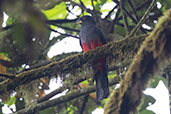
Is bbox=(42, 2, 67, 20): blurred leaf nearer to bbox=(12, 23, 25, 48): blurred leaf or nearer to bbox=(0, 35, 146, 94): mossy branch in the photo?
bbox=(0, 35, 146, 94): mossy branch

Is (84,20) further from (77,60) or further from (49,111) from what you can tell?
(77,60)

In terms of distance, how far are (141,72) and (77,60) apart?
5.26 feet

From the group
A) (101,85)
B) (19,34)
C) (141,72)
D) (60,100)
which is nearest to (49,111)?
(60,100)

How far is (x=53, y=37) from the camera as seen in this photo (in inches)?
162

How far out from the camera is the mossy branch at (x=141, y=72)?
3.25 ft

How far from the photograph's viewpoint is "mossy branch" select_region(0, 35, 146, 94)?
2.47 m

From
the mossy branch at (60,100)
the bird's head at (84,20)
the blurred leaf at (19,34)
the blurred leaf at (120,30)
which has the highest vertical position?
the bird's head at (84,20)

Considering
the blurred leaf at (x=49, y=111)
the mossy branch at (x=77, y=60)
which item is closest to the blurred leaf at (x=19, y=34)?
the mossy branch at (x=77, y=60)

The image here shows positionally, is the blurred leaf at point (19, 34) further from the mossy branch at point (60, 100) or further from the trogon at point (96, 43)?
the mossy branch at point (60, 100)

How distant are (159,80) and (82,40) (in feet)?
3.92

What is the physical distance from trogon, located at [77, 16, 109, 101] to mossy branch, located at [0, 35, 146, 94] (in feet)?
1.34

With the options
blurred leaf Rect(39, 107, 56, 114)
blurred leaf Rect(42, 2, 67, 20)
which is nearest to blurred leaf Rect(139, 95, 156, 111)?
blurred leaf Rect(39, 107, 56, 114)

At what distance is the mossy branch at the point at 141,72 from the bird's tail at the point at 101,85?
7.45ft

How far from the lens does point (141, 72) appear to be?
101 centimetres
